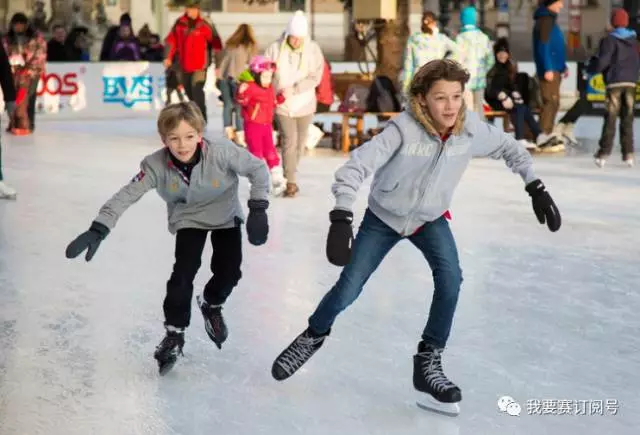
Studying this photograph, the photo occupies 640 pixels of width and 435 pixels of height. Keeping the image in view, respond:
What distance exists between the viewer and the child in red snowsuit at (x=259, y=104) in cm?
957

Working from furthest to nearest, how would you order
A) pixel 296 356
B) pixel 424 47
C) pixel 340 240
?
pixel 424 47 → pixel 296 356 → pixel 340 240

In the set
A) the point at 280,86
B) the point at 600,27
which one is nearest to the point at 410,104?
the point at 280,86

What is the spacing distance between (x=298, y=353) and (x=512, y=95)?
10249 mm

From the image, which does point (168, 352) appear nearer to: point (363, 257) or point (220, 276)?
point (220, 276)

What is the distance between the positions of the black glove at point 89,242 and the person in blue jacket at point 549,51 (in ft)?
33.8

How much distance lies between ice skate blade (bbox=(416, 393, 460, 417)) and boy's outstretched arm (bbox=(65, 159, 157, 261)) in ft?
3.79

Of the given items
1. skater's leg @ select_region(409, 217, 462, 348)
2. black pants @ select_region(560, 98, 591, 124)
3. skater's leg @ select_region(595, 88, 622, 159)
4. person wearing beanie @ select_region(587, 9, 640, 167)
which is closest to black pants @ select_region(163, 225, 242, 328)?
skater's leg @ select_region(409, 217, 462, 348)

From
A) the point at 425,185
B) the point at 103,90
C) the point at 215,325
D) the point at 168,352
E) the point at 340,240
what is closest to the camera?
the point at 340,240

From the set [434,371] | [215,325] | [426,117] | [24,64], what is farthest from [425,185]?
[24,64]

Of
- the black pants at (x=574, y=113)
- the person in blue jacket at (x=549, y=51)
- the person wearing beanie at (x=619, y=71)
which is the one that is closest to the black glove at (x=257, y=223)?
the person wearing beanie at (x=619, y=71)

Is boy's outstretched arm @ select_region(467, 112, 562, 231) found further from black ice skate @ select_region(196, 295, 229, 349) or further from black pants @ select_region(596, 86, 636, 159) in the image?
black pants @ select_region(596, 86, 636, 159)

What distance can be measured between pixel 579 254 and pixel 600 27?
59.2ft

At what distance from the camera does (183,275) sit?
469 centimetres

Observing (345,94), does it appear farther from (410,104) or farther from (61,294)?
(410,104)
